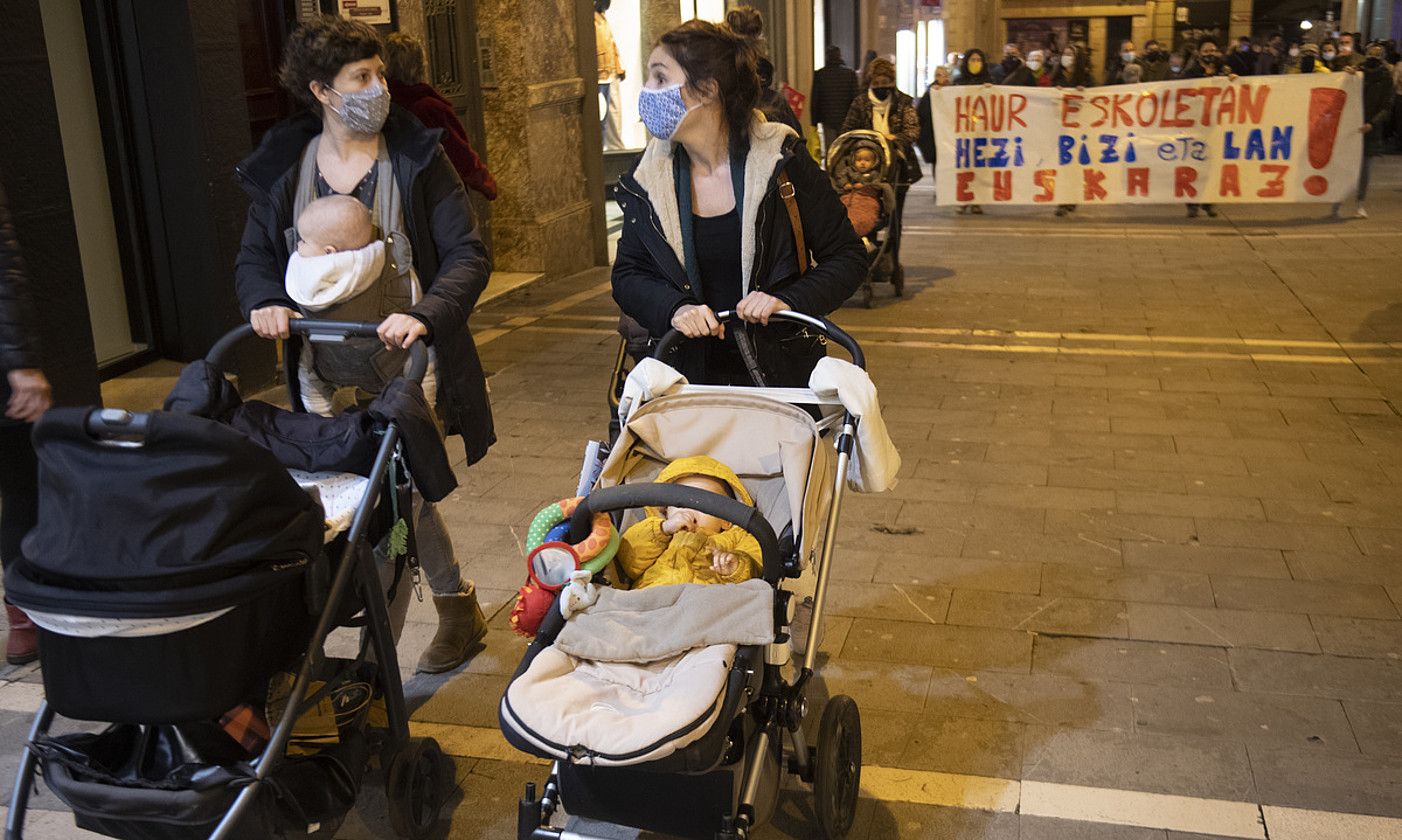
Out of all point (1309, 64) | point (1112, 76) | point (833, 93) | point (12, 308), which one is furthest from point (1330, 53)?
point (12, 308)

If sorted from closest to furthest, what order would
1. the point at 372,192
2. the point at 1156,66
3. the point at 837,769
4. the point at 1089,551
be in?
the point at 837,769 → the point at 372,192 → the point at 1089,551 → the point at 1156,66

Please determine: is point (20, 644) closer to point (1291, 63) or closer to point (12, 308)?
point (12, 308)

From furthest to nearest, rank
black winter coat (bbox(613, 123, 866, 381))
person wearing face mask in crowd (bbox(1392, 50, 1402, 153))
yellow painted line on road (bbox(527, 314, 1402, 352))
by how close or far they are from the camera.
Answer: person wearing face mask in crowd (bbox(1392, 50, 1402, 153))
yellow painted line on road (bbox(527, 314, 1402, 352))
black winter coat (bbox(613, 123, 866, 381))

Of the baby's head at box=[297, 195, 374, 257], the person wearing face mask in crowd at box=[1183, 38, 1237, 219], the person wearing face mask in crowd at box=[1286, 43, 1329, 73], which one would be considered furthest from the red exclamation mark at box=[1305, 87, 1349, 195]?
the baby's head at box=[297, 195, 374, 257]

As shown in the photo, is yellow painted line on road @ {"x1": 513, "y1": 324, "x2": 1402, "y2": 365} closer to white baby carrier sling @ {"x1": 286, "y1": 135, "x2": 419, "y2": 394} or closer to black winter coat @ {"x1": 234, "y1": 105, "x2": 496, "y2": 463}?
black winter coat @ {"x1": 234, "y1": 105, "x2": 496, "y2": 463}

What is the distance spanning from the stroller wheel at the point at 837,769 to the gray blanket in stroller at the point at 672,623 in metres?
0.56

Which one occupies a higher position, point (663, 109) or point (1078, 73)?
point (663, 109)

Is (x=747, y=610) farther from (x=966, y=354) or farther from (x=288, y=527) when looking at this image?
(x=966, y=354)

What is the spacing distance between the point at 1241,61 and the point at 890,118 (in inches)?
464

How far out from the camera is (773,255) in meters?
4.00

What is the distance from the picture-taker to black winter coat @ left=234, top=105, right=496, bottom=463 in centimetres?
388

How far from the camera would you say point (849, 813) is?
11.4 ft

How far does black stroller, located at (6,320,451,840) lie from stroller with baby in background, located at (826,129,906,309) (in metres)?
7.40

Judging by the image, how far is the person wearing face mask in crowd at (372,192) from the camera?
382 centimetres
